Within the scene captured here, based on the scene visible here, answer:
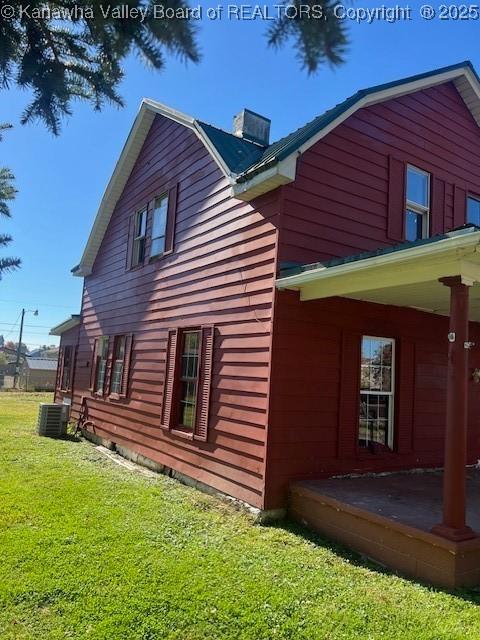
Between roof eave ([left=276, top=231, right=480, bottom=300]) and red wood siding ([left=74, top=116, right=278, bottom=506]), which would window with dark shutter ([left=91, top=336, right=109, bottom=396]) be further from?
roof eave ([left=276, top=231, right=480, bottom=300])

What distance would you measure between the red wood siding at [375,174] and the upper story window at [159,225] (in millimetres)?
3853

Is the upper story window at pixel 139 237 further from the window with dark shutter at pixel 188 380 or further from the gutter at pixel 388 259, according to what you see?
the gutter at pixel 388 259

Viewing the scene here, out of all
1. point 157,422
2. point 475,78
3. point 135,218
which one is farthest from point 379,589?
point 135,218

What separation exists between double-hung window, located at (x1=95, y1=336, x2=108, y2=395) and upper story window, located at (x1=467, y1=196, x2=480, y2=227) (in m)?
8.46

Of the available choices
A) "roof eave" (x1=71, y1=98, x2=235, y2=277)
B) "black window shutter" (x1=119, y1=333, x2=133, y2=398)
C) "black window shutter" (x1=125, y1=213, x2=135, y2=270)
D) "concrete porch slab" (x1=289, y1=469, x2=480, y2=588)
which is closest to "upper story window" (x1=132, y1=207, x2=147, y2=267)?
"black window shutter" (x1=125, y1=213, x2=135, y2=270)

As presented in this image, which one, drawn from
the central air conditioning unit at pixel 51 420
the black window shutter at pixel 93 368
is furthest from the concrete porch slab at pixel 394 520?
the central air conditioning unit at pixel 51 420

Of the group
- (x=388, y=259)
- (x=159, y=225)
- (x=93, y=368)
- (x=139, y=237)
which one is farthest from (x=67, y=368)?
(x=388, y=259)

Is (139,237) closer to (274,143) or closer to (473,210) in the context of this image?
(274,143)

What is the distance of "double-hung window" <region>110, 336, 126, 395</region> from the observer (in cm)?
1109

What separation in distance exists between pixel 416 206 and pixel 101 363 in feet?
27.1

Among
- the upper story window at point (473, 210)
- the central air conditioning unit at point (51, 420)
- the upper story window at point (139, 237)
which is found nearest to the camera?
the upper story window at point (473, 210)

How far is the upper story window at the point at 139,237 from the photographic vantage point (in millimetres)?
10734

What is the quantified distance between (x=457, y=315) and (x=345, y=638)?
2.81m

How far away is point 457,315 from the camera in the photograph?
4500 mm
